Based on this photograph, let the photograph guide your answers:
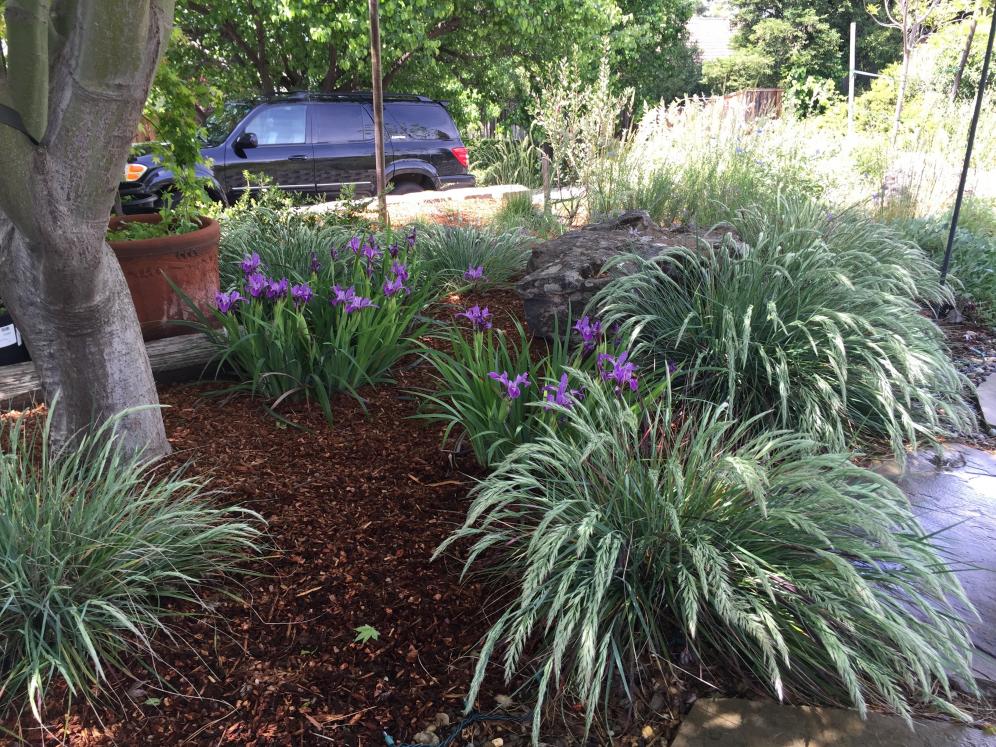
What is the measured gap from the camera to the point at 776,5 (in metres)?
29.2

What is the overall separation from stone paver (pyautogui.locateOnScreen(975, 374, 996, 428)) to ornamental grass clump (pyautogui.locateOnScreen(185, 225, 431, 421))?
2921 mm

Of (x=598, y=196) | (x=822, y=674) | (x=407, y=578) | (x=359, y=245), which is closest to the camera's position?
(x=822, y=674)

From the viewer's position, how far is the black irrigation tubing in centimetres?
158

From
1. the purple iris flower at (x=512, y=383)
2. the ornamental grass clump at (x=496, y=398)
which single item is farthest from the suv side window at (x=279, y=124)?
the purple iris flower at (x=512, y=383)

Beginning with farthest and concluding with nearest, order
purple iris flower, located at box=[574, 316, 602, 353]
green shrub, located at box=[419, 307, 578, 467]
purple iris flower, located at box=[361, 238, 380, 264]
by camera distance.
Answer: purple iris flower, located at box=[361, 238, 380, 264] → purple iris flower, located at box=[574, 316, 602, 353] → green shrub, located at box=[419, 307, 578, 467]

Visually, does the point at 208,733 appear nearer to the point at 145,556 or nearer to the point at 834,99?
the point at 145,556

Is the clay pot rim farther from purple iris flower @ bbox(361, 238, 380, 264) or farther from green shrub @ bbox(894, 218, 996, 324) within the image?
green shrub @ bbox(894, 218, 996, 324)

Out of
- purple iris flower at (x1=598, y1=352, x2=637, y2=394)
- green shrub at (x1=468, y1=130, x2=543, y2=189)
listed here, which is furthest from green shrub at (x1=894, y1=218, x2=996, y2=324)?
green shrub at (x1=468, y1=130, x2=543, y2=189)

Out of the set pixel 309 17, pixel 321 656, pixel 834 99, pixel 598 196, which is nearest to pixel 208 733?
pixel 321 656

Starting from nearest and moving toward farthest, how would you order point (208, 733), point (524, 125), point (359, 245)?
1. point (208, 733)
2. point (359, 245)
3. point (524, 125)

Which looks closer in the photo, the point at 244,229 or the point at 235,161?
the point at 244,229

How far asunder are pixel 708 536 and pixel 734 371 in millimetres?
1216

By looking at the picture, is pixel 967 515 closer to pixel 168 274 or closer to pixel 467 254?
pixel 467 254

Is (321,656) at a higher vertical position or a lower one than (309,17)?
lower
